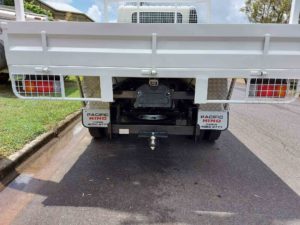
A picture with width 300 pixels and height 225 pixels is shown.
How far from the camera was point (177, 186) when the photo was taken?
3637 millimetres

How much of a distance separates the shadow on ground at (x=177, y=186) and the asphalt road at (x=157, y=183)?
1 cm

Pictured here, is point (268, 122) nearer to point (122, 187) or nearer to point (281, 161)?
point (281, 161)

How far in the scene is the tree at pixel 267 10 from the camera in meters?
17.2

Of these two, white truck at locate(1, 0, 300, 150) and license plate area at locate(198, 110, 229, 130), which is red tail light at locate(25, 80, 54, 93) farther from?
license plate area at locate(198, 110, 229, 130)

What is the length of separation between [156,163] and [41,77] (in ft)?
6.77

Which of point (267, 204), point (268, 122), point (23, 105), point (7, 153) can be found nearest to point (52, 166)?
point (7, 153)

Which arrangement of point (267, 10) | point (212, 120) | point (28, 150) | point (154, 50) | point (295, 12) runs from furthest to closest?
point (267, 10), point (28, 150), point (212, 120), point (295, 12), point (154, 50)

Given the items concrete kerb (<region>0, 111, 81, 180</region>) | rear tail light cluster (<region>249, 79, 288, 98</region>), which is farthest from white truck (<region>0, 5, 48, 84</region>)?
rear tail light cluster (<region>249, 79, 288, 98</region>)

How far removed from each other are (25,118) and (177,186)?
11.8 feet

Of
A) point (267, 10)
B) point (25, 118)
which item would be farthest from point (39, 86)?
point (267, 10)

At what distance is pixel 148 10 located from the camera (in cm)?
490

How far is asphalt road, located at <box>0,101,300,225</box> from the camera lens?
9.86 ft

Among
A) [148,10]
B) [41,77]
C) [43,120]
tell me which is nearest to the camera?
[41,77]

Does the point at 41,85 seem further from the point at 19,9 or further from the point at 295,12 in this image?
the point at 295,12
